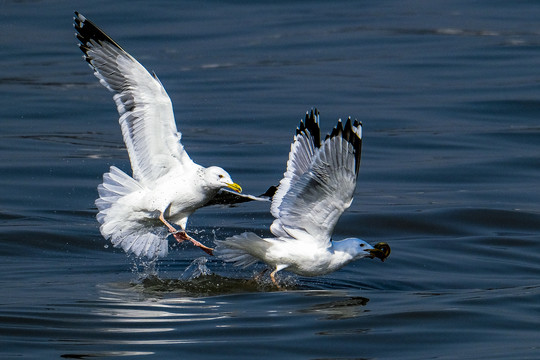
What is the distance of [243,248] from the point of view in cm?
998

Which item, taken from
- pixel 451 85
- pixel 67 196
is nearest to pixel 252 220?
pixel 67 196

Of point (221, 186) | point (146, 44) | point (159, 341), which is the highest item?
point (146, 44)

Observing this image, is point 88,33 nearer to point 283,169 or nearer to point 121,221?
point 121,221

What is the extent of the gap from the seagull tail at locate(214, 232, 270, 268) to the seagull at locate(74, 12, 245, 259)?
1.36ft

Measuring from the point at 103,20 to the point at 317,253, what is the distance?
19097 mm

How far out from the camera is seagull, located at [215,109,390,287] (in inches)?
369

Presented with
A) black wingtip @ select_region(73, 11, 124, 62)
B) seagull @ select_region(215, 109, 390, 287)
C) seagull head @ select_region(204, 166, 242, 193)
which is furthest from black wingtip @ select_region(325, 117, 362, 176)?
black wingtip @ select_region(73, 11, 124, 62)

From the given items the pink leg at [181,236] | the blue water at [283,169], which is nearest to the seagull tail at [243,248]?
the pink leg at [181,236]

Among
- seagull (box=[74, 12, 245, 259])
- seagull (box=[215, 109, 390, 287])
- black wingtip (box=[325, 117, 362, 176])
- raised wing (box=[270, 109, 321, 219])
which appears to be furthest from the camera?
seagull (box=[74, 12, 245, 259])

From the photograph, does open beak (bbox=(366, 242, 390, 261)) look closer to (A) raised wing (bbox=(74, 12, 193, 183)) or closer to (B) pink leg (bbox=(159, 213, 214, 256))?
(B) pink leg (bbox=(159, 213, 214, 256))

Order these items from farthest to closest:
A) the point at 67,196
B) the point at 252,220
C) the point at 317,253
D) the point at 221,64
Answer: the point at 221,64
the point at 67,196
the point at 252,220
the point at 317,253

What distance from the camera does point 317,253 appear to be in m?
9.83

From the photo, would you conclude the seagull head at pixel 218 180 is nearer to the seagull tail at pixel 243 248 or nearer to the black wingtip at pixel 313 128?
the seagull tail at pixel 243 248

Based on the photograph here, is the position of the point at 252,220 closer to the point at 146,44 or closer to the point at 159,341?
the point at 159,341
